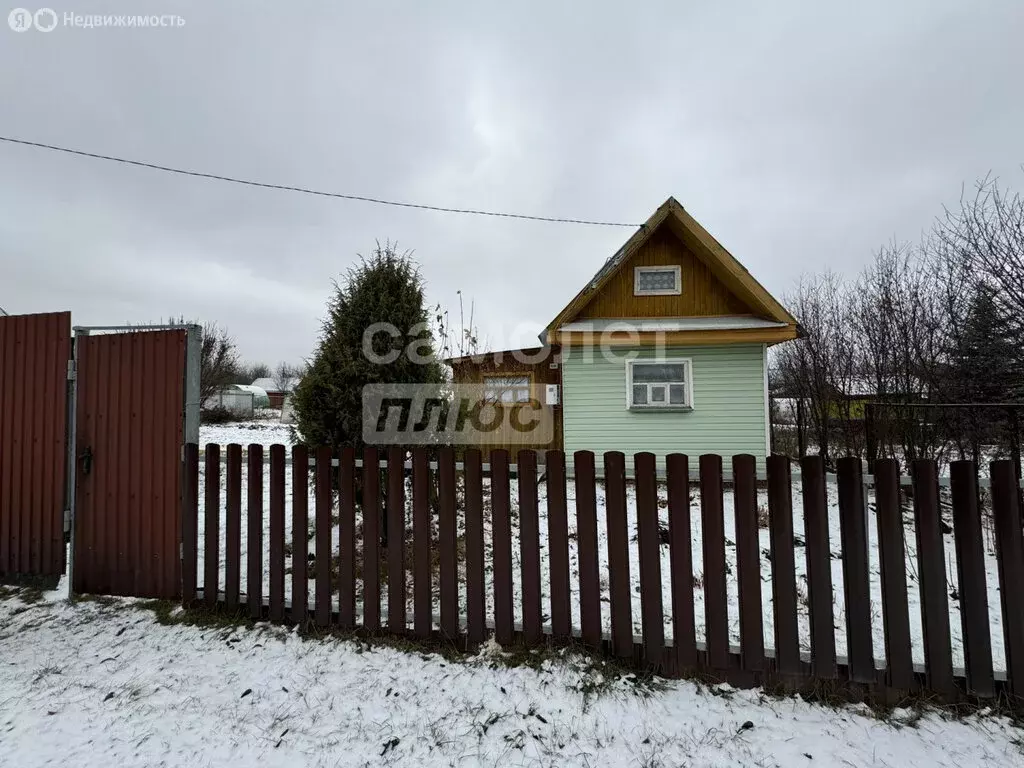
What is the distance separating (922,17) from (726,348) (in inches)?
264

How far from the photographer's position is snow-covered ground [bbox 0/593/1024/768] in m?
1.86

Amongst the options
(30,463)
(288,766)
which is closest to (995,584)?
(288,766)

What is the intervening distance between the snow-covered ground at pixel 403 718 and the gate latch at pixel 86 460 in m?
1.33

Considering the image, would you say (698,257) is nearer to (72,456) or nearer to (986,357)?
(986,357)

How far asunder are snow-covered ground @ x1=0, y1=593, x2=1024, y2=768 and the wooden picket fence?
185 mm

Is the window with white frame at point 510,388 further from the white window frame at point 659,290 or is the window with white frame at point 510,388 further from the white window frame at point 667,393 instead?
the white window frame at point 659,290

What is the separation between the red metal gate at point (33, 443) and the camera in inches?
139

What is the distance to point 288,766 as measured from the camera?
5.92ft

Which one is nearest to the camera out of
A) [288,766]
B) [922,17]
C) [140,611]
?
[288,766]

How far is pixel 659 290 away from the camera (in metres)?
8.95

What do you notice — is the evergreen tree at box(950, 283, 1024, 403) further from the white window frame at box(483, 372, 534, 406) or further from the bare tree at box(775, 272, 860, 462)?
the white window frame at box(483, 372, 534, 406)

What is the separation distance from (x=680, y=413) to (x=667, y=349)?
4.60ft

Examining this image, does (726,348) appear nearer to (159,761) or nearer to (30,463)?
(159,761)

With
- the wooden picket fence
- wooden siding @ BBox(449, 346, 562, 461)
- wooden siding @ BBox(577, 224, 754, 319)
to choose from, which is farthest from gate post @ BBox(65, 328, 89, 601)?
wooden siding @ BBox(577, 224, 754, 319)
